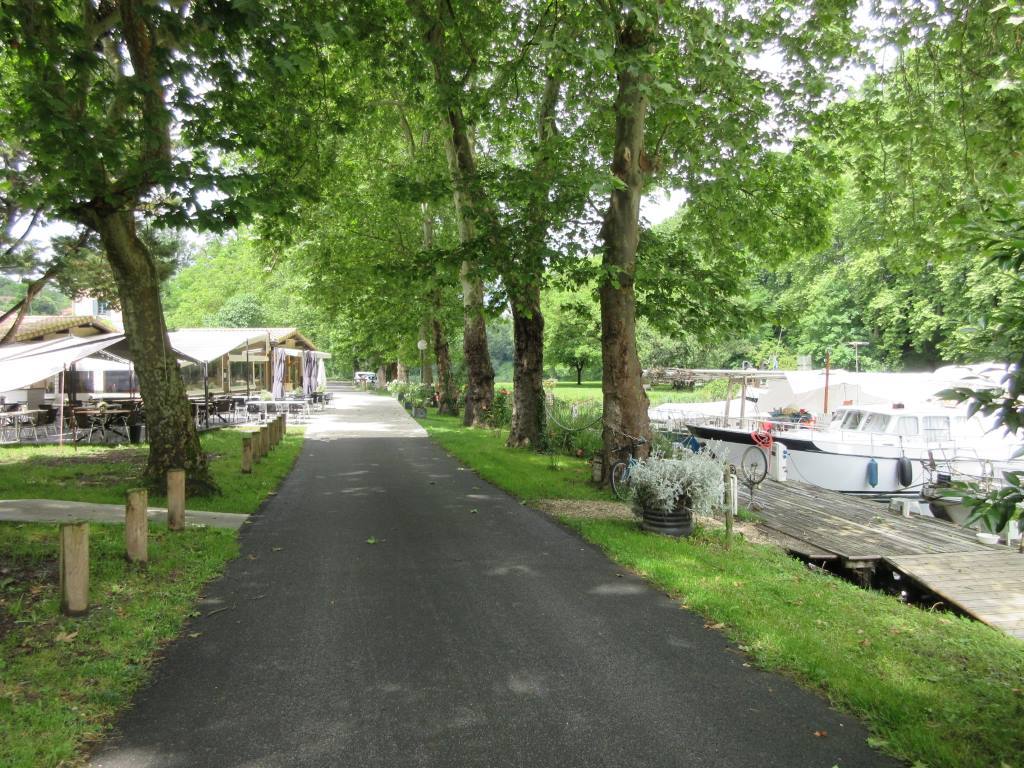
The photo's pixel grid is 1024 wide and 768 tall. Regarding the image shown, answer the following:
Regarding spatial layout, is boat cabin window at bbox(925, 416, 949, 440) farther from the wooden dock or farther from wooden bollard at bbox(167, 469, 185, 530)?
wooden bollard at bbox(167, 469, 185, 530)

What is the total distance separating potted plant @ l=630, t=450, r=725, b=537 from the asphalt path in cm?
124

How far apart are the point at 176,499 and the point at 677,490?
6.06 metres

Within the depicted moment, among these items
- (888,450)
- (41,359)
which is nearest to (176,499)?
(41,359)

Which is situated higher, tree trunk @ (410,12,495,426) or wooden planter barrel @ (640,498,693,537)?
tree trunk @ (410,12,495,426)

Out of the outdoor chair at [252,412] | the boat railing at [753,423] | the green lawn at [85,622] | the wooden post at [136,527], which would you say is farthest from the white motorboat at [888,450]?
the outdoor chair at [252,412]

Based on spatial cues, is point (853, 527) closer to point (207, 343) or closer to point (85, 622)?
point (85, 622)

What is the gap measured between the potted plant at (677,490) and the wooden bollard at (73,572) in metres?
5.85

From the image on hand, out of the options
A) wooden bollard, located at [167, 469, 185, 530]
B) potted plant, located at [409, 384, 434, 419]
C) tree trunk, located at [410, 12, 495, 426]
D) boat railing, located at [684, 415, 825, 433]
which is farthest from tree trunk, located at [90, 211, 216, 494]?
potted plant, located at [409, 384, 434, 419]

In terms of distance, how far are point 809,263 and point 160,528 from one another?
40542 mm

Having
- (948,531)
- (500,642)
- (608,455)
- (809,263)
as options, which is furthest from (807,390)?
(809,263)

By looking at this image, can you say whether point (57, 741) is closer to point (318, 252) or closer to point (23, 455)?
point (23, 455)

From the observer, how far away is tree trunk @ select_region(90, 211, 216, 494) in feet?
31.0

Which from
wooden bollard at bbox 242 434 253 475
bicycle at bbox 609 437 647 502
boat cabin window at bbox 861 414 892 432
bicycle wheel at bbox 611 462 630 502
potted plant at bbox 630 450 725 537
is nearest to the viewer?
potted plant at bbox 630 450 725 537

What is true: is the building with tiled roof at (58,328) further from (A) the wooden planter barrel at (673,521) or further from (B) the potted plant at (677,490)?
(A) the wooden planter barrel at (673,521)
